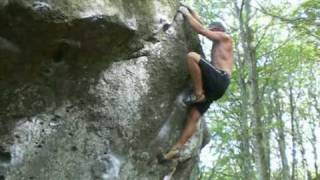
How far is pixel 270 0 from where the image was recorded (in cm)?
1788

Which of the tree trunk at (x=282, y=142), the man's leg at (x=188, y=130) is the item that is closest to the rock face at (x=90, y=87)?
the man's leg at (x=188, y=130)

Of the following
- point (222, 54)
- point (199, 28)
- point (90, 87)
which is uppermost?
point (199, 28)

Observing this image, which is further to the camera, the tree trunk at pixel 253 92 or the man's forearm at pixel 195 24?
the tree trunk at pixel 253 92

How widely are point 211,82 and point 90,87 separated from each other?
1.84 metres

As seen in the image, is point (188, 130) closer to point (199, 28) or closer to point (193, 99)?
point (193, 99)

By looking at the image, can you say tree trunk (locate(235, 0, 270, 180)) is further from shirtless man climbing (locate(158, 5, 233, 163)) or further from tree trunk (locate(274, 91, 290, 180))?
tree trunk (locate(274, 91, 290, 180))

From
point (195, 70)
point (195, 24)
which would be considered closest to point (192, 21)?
point (195, 24)

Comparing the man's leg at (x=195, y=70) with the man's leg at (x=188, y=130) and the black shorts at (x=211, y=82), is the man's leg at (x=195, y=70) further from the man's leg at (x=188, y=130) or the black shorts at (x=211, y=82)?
the man's leg at (x=188, y=130)

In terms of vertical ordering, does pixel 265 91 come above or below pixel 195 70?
below

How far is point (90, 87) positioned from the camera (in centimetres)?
657

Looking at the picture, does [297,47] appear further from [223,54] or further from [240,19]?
[223,54]

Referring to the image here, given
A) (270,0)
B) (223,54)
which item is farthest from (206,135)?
(270,0)

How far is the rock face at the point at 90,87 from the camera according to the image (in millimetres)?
5629

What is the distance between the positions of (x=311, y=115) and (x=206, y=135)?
63.3ft
